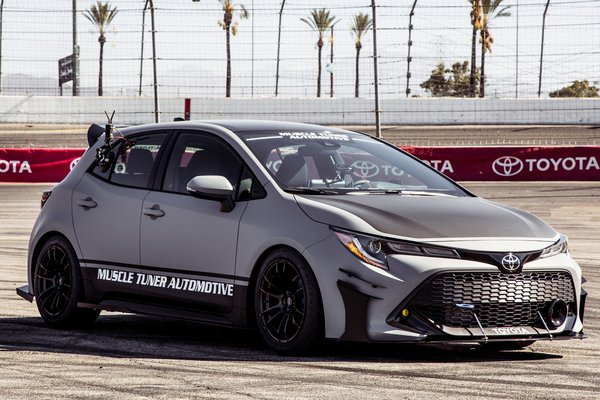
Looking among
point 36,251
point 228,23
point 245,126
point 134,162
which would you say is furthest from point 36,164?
point 245,126

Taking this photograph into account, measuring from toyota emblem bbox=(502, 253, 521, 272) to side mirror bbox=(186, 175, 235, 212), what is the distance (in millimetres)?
1820

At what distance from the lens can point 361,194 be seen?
25.6ft

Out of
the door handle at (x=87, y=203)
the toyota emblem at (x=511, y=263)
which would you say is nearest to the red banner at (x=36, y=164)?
the door handle at (x=87, y=203)

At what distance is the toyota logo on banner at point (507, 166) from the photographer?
26.3m

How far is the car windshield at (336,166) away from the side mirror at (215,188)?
32 cm

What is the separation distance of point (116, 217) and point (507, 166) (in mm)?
18586

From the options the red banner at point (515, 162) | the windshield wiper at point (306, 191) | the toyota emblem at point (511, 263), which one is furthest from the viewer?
the red banner at point (515, 162)

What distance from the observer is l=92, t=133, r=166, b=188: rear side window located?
8.73 metres

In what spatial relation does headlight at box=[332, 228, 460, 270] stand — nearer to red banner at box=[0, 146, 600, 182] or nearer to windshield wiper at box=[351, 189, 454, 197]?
windshield wiper at box=[351, 189, 454, 197]

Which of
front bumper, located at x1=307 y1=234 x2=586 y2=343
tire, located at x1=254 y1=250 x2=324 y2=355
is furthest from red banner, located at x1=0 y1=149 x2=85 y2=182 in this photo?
front bumper, located at x1=307 y1=234 x2=586 y2=343

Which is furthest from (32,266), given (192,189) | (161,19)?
(161,19)

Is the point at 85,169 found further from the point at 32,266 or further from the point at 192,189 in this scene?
the point at 192,189

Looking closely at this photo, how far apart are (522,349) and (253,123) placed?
2.47 m

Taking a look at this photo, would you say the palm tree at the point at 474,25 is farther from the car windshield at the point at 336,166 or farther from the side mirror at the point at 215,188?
the side mirror at the point at 215,188
